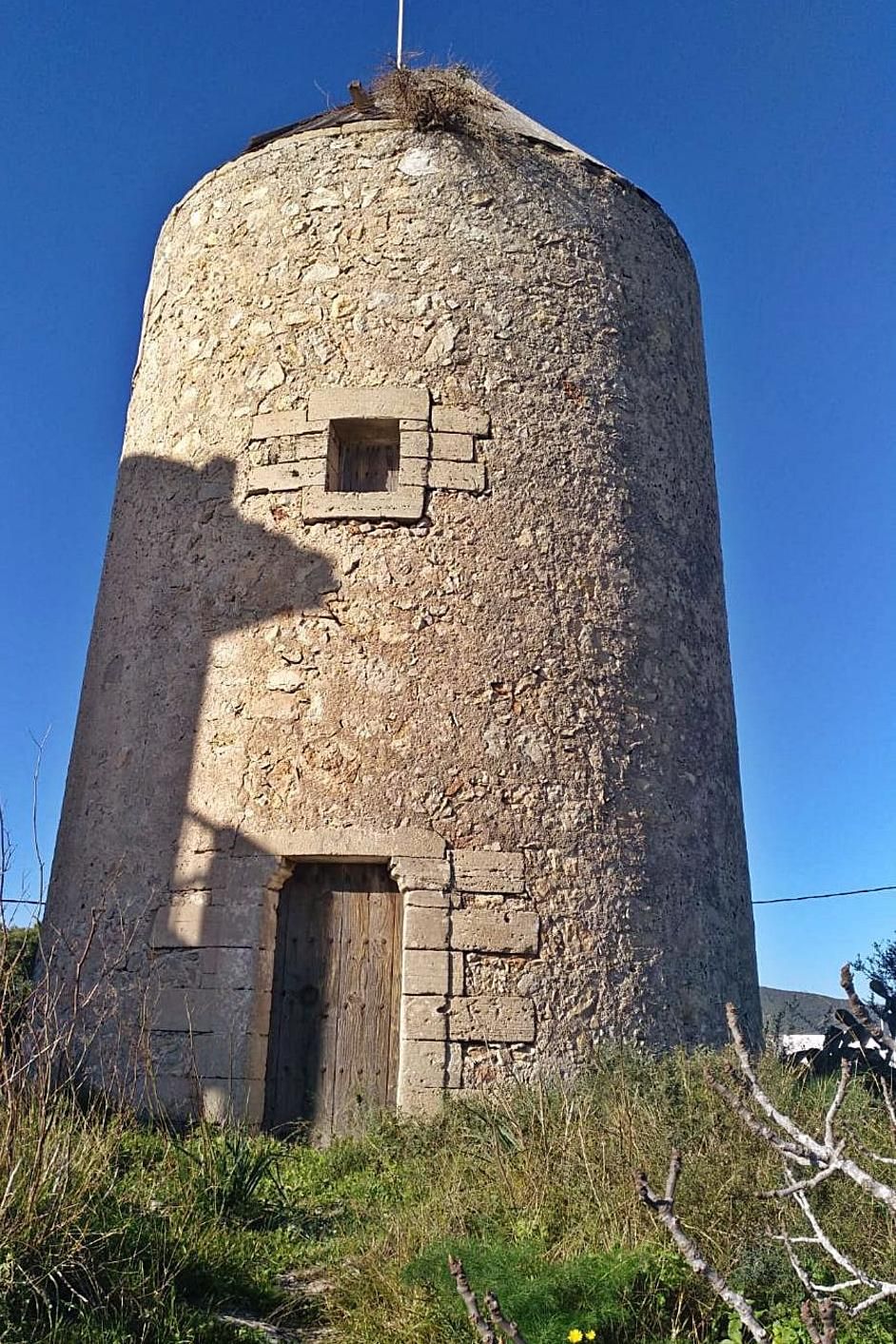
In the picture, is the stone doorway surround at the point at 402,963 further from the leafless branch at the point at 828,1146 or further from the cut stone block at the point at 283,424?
the leafless branch at the point at 828,1146

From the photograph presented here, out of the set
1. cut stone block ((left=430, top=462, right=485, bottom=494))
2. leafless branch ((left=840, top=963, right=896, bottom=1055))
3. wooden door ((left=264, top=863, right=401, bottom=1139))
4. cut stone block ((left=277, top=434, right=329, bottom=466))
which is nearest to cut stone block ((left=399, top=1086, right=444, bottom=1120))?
wooden door ((left=264, top=863, right=401, bottom=1139))

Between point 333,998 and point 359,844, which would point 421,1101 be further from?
point 359,844

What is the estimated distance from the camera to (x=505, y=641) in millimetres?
6824

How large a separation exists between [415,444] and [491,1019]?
3.46m

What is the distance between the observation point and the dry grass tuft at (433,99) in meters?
7.86

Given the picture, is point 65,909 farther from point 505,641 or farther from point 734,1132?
point 734,1132

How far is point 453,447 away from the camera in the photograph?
713 centimetres

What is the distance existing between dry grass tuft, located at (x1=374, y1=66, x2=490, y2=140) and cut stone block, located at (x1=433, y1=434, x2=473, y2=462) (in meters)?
2.36

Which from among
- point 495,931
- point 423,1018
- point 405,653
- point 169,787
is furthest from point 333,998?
point 405,653

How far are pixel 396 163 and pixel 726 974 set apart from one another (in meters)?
5.80

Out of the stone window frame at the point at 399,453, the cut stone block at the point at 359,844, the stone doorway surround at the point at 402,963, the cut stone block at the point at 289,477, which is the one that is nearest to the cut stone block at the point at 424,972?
the stone doorway surround at the point at 402,963

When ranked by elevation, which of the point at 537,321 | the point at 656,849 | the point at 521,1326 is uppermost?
the point at 537,321

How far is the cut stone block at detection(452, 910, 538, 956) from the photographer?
245 inches

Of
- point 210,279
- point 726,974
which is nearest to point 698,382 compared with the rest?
point 210,279
